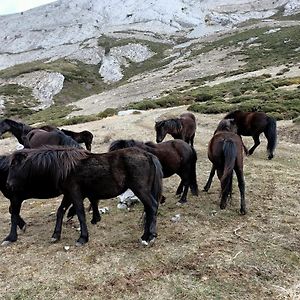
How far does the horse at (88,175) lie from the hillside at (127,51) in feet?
51.2

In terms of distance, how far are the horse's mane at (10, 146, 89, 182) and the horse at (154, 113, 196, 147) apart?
226 inches

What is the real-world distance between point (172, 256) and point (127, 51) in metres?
96.4

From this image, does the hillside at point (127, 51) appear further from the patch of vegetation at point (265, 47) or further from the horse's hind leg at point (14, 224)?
the horse's hind leg at point (14, 224)

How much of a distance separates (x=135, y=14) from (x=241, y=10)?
37.1 m

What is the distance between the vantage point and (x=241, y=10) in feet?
486

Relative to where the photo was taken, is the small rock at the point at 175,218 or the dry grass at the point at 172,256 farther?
the small rock at the point at 175,218

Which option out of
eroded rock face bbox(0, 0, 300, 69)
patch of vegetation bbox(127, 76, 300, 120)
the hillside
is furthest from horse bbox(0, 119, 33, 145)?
eroded rock face bbox(0, 0, 300, 69)

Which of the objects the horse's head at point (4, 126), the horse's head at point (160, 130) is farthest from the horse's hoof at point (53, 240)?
the horse's head at point (4, 126)

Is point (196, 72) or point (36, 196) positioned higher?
point (36, 196)

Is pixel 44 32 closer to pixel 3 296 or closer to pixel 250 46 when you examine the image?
pixel 250 46

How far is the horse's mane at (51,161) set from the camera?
7.25 meters

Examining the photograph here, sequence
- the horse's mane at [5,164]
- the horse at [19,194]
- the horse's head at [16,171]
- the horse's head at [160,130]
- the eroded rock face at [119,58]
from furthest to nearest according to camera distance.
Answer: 1. the eroded rock face at [119,58]
2. the horse's head at [160,130]
3. the horse's mane at [5,164]
4. the horse at [19,194]
5. the horse's head at [16,171]

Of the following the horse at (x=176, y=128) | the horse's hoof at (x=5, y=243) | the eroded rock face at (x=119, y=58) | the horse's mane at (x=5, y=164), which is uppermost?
the horse's mane at (x=5, y=164)

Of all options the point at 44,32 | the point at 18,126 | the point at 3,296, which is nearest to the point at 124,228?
the point at 3,296
